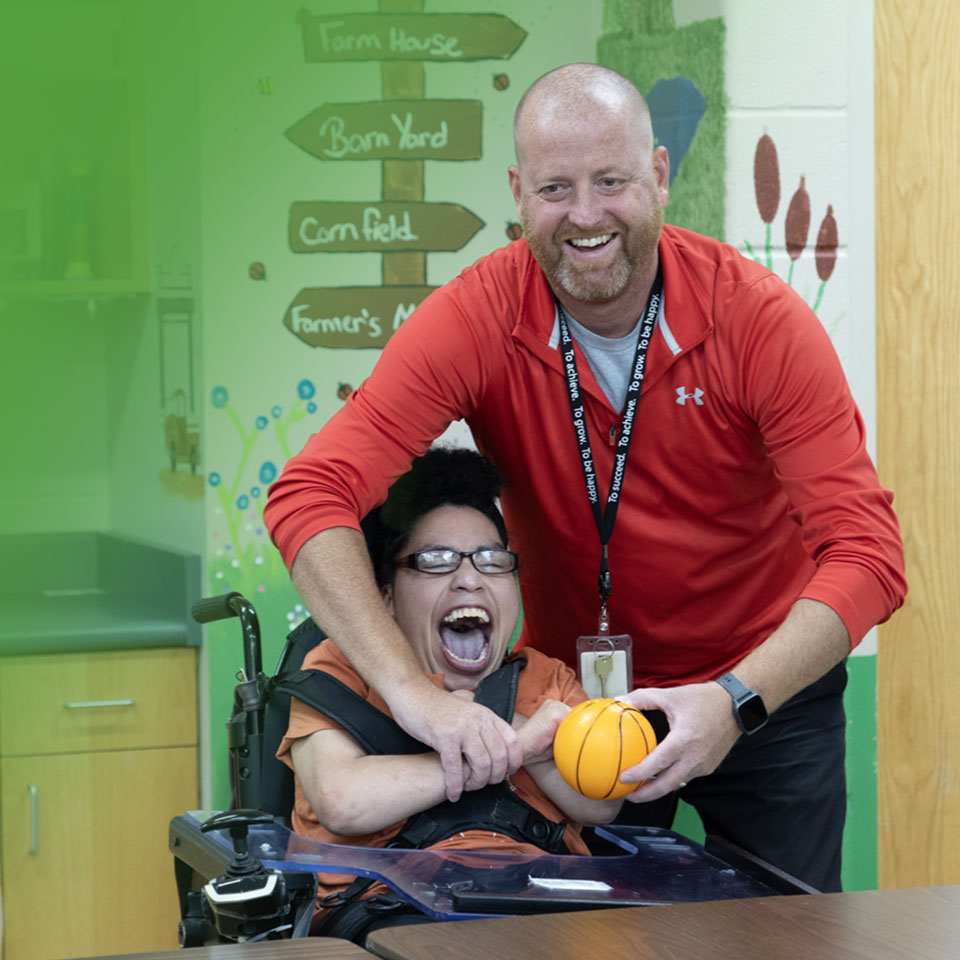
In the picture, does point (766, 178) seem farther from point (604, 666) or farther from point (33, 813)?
point (33, 813)

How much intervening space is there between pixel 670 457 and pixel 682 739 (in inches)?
21.7

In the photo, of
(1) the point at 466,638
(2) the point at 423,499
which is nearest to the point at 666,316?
(2) the point at 423,499

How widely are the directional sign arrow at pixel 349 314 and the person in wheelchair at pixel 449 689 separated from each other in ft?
2.62

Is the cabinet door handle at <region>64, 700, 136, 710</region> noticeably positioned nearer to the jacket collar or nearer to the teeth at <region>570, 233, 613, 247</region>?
the jacket collar

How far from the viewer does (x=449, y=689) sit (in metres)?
2.06

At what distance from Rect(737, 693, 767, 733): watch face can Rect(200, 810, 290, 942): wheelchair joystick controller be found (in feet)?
2.04

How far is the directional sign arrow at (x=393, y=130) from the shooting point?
2895 mm

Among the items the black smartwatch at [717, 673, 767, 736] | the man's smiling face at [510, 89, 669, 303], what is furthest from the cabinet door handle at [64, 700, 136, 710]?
the black smartwatch at [717, 673, 767, 736]

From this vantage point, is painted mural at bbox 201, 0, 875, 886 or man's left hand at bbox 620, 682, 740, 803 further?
painted mural at bbox 201, 0, 875, 886

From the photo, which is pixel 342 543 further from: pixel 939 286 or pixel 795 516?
pixel 939 286

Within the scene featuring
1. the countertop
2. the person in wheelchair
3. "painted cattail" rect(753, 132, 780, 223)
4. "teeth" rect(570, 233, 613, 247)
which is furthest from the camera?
the countertop

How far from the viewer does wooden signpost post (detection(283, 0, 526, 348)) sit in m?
2.90

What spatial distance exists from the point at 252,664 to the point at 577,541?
1.77 ft

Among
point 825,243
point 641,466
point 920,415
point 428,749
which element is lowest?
point 428,749
